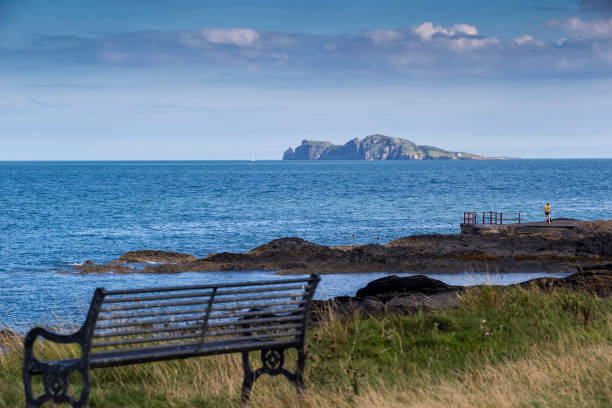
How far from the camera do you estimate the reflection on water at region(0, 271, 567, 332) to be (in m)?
26.0

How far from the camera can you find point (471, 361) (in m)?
7.61

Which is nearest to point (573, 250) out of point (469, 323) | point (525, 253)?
point (525, 253)

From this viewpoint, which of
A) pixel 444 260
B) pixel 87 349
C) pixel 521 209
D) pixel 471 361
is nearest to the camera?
pixel 87 349

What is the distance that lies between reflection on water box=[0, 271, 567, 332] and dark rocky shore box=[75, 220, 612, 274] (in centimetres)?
125

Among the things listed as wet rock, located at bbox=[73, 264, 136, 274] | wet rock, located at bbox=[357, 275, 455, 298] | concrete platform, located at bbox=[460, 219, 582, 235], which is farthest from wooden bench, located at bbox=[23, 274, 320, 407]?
concrete platform, located at bbox=[460, 219, 582, 235]

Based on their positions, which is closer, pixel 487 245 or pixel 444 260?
pixel 444 260

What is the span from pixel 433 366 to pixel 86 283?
2799 cm

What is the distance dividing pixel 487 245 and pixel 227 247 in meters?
18.7

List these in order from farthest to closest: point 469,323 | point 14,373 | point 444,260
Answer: point 444,260 → point 469,323 → point 14,373

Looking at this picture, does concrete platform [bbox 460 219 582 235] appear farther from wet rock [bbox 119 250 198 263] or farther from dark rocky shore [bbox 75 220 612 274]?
wet rock [bbox 119 250 198 263]

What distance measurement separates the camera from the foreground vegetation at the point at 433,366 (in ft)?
19.6

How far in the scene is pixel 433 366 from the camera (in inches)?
297

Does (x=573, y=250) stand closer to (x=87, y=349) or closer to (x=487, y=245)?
(x=487, y=245)

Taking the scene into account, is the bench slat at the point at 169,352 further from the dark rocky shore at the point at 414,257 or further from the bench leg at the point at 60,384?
the dark rocky shore at the point at 414,257
